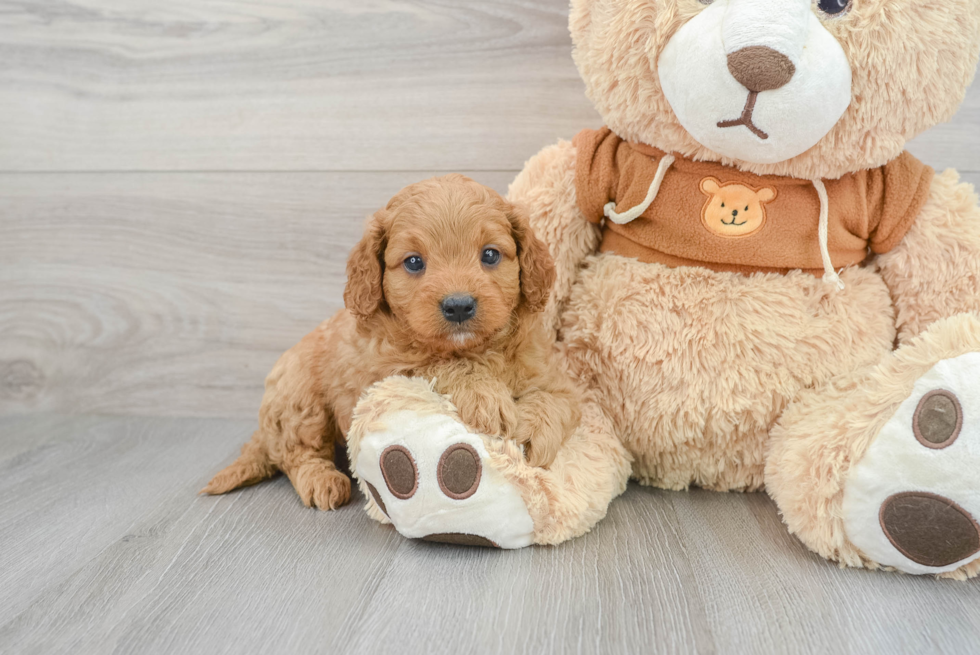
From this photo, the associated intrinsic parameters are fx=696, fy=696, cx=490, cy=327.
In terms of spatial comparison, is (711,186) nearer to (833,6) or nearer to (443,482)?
(833,6)

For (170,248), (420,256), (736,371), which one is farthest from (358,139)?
(736,371)

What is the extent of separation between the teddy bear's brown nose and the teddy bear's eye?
13 centimetres

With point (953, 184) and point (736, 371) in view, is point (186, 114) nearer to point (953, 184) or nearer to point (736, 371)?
point (736, 371)

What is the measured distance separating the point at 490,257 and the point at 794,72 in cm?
49

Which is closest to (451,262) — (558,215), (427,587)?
(558,215)

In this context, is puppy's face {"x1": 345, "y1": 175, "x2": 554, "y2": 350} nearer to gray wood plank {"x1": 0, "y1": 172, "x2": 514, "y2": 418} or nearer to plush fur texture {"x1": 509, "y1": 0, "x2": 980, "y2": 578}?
plush fur texture {"x1": 509, "y1": 0, "x2": 980, "y2": 578}

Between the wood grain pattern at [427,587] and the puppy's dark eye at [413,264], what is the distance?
16.8 inches

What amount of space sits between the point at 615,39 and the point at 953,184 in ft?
2.04

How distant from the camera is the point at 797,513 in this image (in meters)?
1.04

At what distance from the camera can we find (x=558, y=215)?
4.07 ft

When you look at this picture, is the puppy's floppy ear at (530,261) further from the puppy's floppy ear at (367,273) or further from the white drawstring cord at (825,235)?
the white drawstring cord at (825,235)

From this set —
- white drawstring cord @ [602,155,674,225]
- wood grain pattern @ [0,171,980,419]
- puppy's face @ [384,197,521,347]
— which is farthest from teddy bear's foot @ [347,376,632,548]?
wood grain pattern @ [0,171,980,419]

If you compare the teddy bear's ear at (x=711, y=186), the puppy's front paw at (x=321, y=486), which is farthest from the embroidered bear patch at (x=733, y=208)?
the puppy's front paw at (x=321, y=486)

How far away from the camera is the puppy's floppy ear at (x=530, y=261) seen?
109 cm
